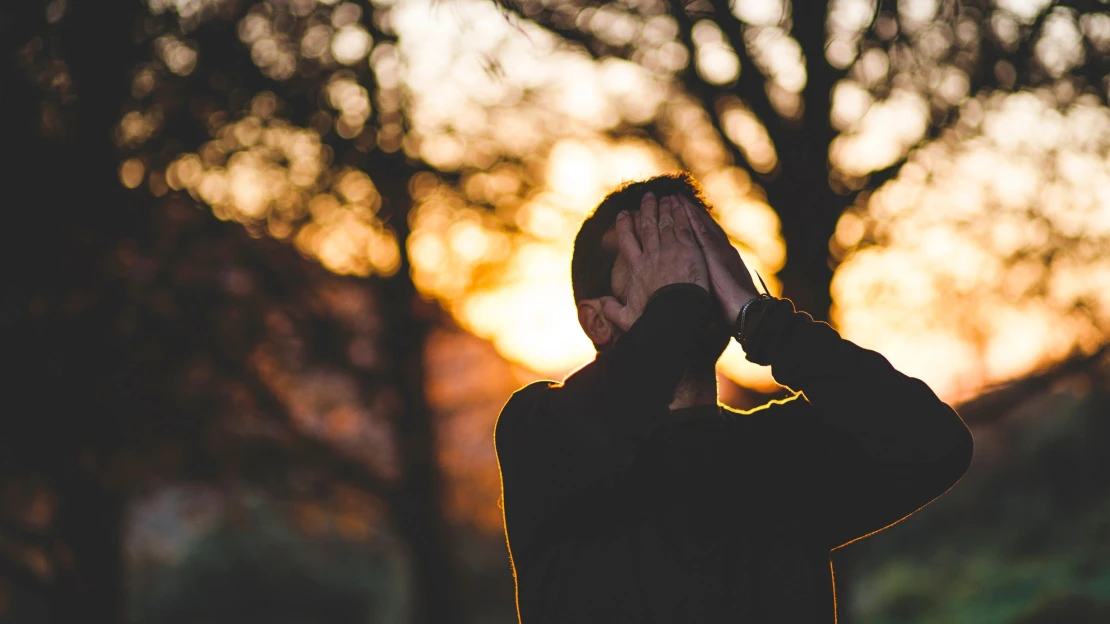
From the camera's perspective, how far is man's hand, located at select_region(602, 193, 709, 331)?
176 cm

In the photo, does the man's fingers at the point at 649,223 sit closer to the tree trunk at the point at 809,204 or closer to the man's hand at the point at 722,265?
the man's hand at the point at 722,265

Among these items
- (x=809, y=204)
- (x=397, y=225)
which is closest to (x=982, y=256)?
(x=809, y=204)

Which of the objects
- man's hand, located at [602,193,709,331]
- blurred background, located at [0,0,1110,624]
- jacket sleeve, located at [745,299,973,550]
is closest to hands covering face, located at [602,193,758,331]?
man's hand, located at [602,193,709,331]

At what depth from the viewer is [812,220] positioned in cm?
454

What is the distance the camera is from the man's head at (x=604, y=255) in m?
1.87

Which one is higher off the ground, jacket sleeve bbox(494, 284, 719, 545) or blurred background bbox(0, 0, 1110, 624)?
jacket sleeve bbox(494, 284, 719, 545)

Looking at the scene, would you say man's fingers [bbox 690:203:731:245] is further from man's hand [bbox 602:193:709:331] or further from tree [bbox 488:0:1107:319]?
tree [bbox 488:0:1107:319]

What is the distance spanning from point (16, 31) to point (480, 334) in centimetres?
408

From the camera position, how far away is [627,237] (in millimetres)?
1829

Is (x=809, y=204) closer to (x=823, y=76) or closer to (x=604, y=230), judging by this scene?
(x=823, y=76)

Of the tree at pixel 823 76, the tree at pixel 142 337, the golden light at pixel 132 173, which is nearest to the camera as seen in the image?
the tree at pixel 823 76

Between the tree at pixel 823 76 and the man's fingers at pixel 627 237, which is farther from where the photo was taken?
the tree at pixel 823 76

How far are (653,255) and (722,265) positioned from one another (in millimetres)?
147

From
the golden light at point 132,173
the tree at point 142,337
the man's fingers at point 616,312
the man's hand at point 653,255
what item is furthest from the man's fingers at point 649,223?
the golden light at point 132,173
